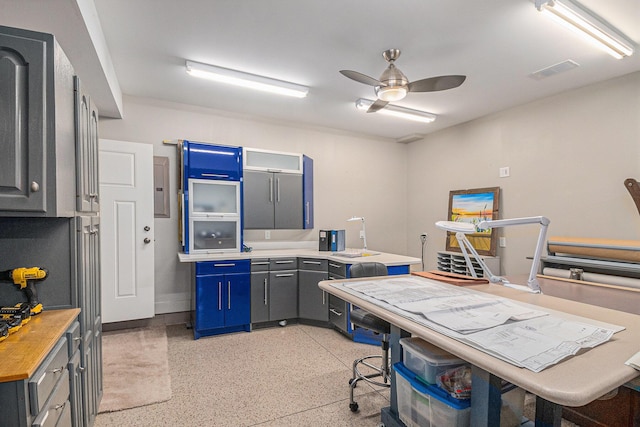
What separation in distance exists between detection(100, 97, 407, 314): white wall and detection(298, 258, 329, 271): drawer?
2.71 ft

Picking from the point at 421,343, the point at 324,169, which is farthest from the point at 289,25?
the point at 324,169

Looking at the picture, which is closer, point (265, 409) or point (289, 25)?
point (265, 409)

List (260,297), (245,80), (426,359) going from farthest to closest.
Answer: (260,297) < (245,80) < (426,359)

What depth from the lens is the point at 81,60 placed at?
245 cm

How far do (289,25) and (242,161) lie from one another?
77.7 inches

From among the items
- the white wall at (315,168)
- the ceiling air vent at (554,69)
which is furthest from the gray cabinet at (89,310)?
the ceiling air vent at (554,69)

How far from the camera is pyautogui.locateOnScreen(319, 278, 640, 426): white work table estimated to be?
76cm

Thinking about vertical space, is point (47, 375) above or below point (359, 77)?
below

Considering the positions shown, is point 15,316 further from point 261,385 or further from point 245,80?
point 245,80

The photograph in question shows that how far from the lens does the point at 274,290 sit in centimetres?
385

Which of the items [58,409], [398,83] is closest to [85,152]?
[58,409]

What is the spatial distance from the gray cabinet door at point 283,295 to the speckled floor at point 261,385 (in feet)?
0.96

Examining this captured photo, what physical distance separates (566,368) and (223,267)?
3.30 metres

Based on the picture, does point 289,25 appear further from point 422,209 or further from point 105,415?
point 422,209
